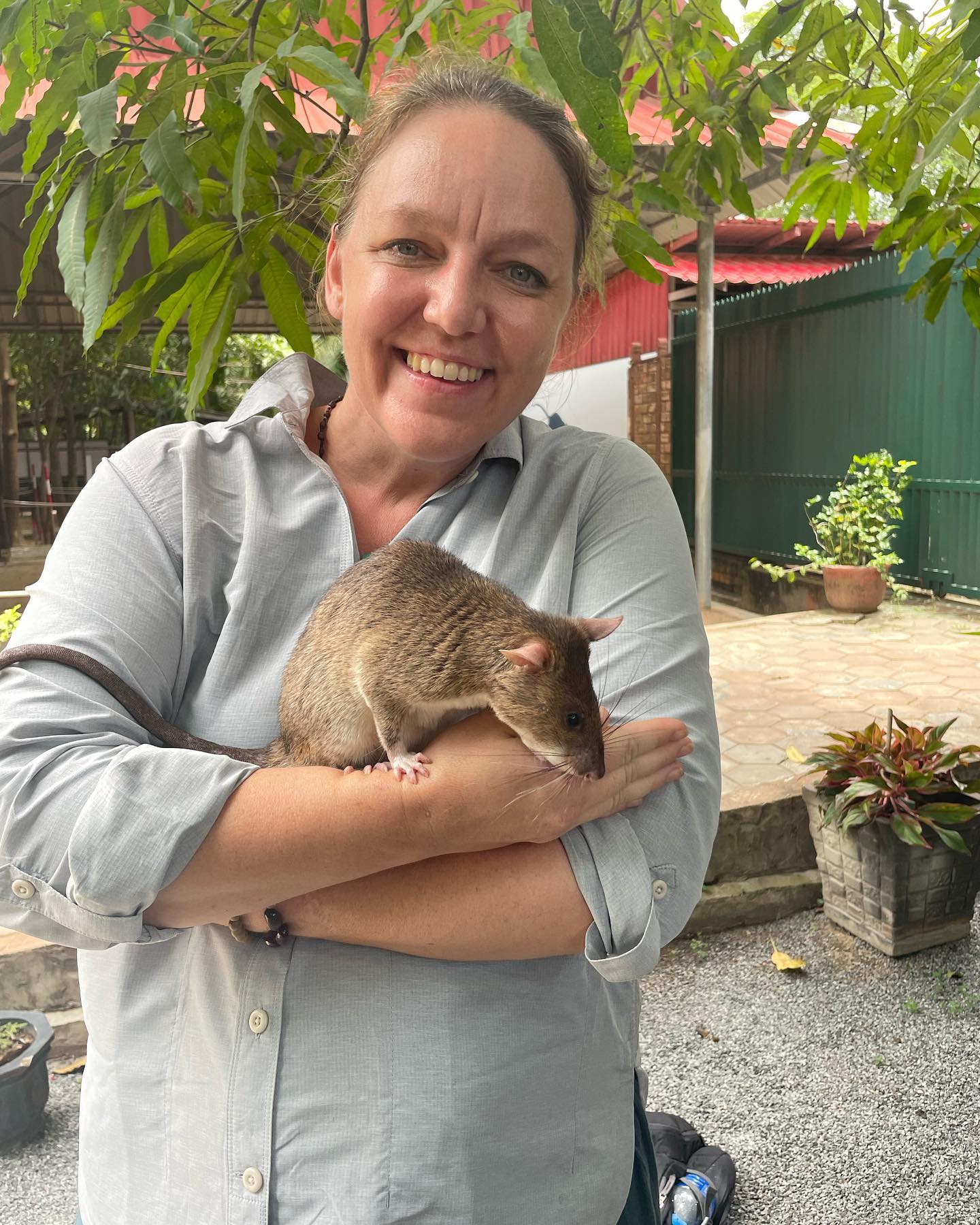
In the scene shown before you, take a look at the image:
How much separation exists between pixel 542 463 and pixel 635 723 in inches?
21.3

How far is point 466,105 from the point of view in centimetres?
150

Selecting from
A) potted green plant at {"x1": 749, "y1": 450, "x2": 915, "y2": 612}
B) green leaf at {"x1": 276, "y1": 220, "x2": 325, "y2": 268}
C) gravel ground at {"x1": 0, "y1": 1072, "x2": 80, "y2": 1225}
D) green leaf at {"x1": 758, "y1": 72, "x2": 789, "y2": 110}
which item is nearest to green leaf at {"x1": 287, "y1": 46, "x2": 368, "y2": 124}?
green leaf at {"x1": 276, "y1": 220, "x2": 325, "y2": 268}

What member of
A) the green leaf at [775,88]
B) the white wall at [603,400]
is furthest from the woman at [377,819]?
the white wall at [603,400]

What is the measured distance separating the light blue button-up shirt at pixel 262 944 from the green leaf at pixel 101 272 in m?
0.22

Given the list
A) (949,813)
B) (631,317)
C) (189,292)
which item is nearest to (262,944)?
(189,292)

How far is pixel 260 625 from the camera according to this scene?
1.59 m

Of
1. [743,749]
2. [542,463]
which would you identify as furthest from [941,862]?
[542,463]

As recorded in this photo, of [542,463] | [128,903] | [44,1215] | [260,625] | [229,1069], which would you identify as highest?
[542,463]

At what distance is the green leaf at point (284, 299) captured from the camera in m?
2.06

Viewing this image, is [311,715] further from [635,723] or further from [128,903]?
[635,723]

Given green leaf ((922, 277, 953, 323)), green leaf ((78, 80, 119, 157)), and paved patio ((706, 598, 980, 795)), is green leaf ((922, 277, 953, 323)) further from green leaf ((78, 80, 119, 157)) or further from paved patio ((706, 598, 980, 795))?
paved patio ((706, 598, 980, 795))

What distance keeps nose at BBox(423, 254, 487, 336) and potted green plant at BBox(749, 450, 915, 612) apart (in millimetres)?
8574

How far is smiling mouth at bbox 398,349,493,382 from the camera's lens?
149cm

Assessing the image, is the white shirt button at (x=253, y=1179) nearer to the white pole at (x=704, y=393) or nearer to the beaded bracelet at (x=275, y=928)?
the beaded bracelet at (x=275, y=928)
